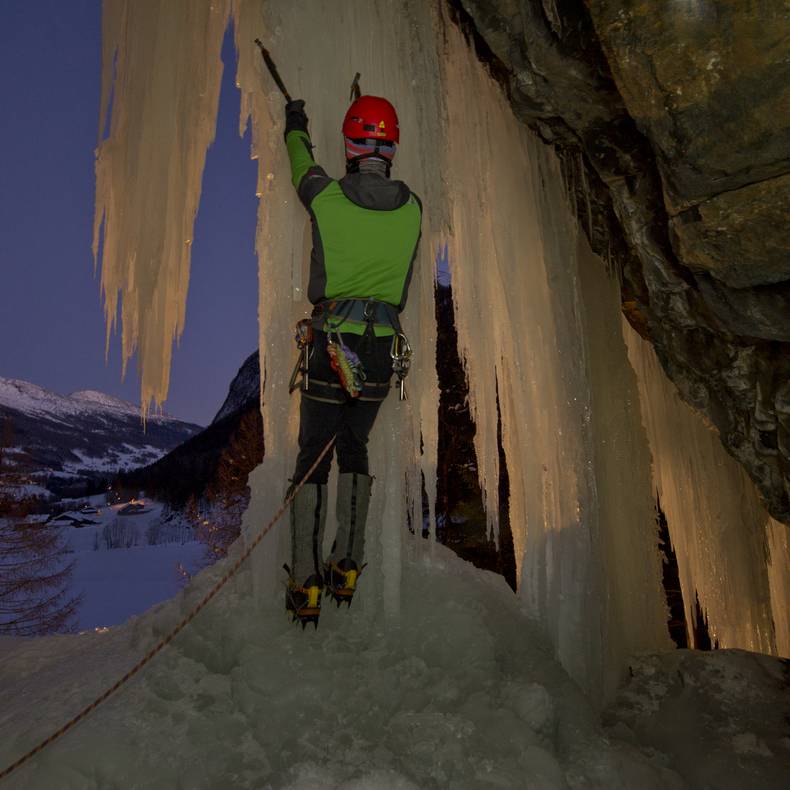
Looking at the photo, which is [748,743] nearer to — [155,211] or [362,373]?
[362,373]

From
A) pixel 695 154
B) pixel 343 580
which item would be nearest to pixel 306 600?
pixel 343 580

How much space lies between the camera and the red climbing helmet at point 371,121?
2967 millimetres

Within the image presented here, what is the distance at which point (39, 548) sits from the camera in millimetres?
16906

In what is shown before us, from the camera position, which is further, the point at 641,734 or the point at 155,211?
the point at 155,211

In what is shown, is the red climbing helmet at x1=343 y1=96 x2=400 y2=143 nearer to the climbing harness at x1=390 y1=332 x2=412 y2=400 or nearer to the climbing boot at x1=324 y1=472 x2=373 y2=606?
the climbing harness at x1=390 y1=332 x2=412 y2=400

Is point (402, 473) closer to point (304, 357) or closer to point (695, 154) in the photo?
point (304, 357)

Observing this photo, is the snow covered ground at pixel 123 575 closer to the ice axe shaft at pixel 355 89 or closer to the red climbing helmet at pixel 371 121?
the ice axe shaft at pixel 355 89

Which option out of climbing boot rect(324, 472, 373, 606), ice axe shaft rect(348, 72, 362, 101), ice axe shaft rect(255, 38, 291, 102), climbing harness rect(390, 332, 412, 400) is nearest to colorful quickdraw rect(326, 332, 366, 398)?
climbing harness rect(390, 332, 412, 400)

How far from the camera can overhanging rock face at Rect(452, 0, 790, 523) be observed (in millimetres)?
2330

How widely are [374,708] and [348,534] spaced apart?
0.83m

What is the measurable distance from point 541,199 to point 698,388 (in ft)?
5.92

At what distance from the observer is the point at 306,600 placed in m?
2.66

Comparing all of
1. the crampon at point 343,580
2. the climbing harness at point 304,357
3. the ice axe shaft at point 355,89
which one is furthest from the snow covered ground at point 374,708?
the ice axe shaft at point 355,89

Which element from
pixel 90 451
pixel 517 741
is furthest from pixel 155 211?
pixel 90 451
